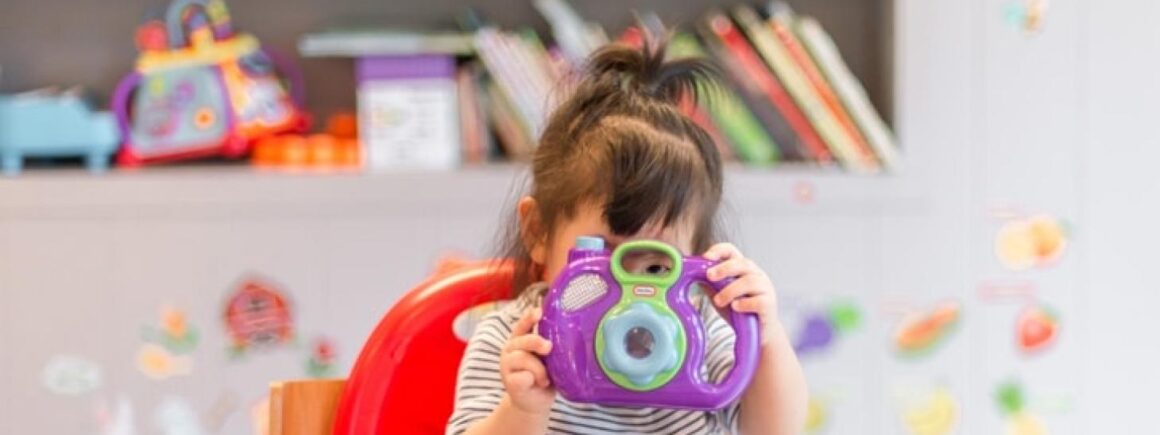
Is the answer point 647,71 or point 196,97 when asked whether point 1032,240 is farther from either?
point 196,97

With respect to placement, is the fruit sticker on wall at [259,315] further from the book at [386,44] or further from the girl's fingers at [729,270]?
the girl's fingers at [729,270]

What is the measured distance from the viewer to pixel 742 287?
2.36 ft

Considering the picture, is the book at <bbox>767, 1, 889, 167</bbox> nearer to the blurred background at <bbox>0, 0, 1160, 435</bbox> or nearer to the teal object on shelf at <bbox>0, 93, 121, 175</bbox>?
the blurred background at <bbox>0, 0, 1160, 435</bbox>

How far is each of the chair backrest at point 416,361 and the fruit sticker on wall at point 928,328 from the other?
68 centimetres

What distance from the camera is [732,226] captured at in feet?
4.39

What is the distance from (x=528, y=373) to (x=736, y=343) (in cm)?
11

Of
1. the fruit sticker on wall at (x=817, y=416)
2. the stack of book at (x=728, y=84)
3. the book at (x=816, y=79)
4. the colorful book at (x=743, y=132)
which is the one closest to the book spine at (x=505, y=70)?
the stack of book at (x=728, y=84)

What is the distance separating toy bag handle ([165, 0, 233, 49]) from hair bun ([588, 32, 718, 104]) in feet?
2.77

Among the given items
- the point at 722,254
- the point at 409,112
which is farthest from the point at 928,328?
the point at 722,254

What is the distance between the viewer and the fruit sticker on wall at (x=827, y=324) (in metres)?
1.54

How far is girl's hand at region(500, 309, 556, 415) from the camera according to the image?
0.72 meters

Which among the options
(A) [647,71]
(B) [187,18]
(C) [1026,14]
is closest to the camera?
(A) [647,71]

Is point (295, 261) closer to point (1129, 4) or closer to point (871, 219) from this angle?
point (871, 219)

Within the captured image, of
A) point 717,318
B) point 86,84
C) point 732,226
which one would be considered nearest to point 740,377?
point 717,318
